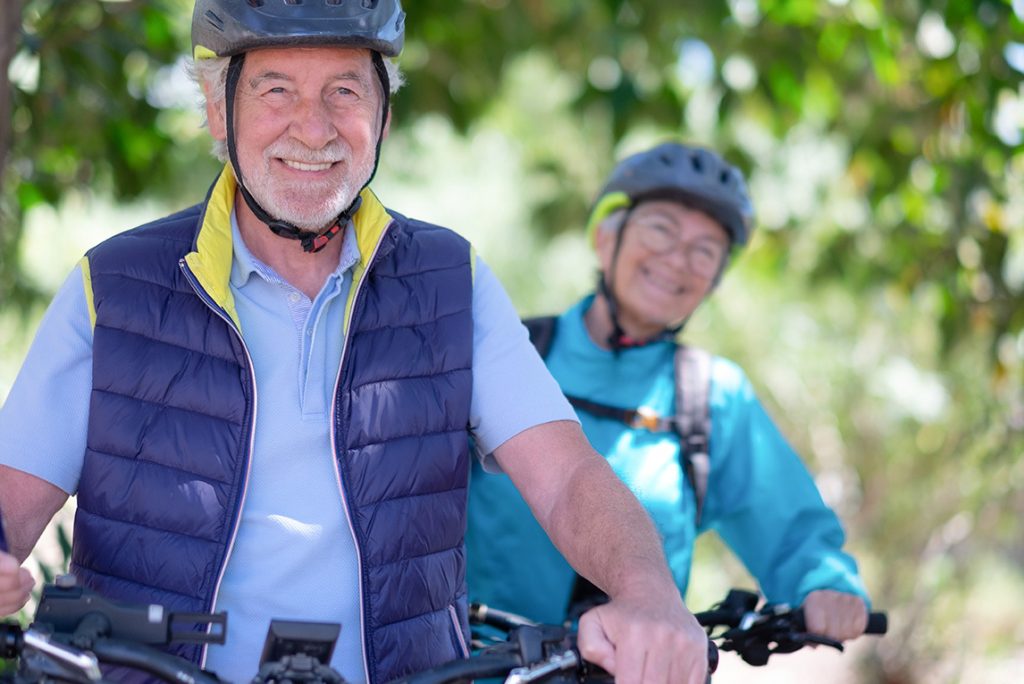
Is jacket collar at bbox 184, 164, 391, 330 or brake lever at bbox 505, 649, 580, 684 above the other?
jacket collar at bbox 184, 164, 391, 330

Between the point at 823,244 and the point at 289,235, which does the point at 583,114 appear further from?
the point at 289,235

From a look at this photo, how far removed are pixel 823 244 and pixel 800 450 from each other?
2635mm

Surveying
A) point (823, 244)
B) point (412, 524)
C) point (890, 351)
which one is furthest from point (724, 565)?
point (412, 524)

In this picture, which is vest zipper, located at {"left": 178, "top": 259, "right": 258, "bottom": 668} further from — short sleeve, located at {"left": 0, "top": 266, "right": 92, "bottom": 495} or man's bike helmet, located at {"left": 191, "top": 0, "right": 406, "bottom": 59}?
man's bike helmet, located at {"left": 191, "top": 0, "right": 406, "bottom": 59}

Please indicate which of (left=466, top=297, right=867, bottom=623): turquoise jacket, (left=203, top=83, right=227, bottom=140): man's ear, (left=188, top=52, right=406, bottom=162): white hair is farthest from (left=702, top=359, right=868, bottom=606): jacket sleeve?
(left=203, top=83, right=227, bottom=140): man's ear

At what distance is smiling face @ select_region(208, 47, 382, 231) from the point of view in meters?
2.96

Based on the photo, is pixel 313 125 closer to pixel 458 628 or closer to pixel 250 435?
pixel 250 435

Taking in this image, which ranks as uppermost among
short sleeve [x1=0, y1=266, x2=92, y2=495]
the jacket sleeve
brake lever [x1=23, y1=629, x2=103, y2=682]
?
the jacket sleeve

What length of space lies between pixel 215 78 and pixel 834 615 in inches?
84.3

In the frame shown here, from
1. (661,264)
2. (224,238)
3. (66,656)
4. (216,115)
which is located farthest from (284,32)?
(661,264)

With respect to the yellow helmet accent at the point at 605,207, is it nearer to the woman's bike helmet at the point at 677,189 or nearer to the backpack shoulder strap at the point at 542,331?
the woman's bike helmet at the point at 677,189

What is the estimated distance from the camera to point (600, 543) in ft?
8.91

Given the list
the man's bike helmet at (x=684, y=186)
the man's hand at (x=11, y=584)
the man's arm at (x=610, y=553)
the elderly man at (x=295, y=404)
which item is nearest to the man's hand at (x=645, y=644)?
the man's arm at (x=610, y=553)

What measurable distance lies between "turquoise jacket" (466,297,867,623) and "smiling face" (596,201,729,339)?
0.16 m
